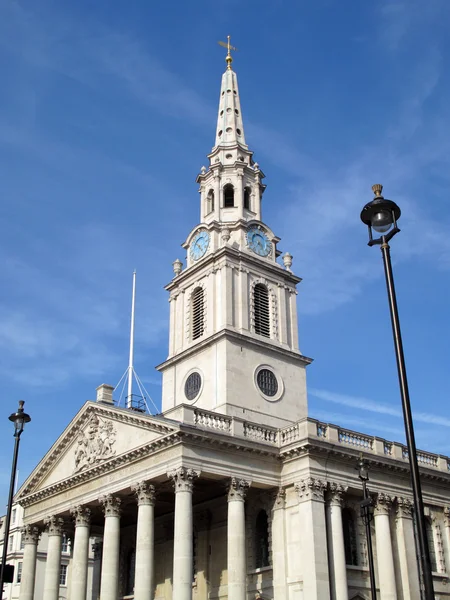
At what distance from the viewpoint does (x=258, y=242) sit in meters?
51.2

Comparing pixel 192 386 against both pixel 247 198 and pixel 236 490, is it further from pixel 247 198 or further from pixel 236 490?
pixel 247 198

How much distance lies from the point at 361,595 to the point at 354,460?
6.41m

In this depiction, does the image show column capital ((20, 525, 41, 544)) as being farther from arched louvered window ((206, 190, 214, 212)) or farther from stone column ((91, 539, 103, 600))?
arched louvered window ((206, 190, 214, 212))

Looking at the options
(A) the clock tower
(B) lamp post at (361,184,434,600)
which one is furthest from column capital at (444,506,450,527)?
(B) lamp post at (361,184,434,600)

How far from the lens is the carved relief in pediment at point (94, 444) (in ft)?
130

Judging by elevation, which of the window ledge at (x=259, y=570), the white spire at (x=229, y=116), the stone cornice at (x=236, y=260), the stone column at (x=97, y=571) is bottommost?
the window ledge at (x=259, y=570)

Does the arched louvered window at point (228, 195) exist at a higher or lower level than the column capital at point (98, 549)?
higher

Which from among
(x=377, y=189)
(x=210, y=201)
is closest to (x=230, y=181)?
(x=210, y=201)

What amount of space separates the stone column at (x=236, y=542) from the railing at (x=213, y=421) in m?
2.66

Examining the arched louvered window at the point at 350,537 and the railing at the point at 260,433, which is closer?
the arched louvered window at the point at 350,537

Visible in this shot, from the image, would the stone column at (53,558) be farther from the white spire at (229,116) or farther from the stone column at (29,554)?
the white spire at (229,116)

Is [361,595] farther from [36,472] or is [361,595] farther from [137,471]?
[36,472]

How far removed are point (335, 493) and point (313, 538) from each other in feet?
10.2

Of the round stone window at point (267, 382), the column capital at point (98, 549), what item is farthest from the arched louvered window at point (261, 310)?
the column capital at point (98, 549)
